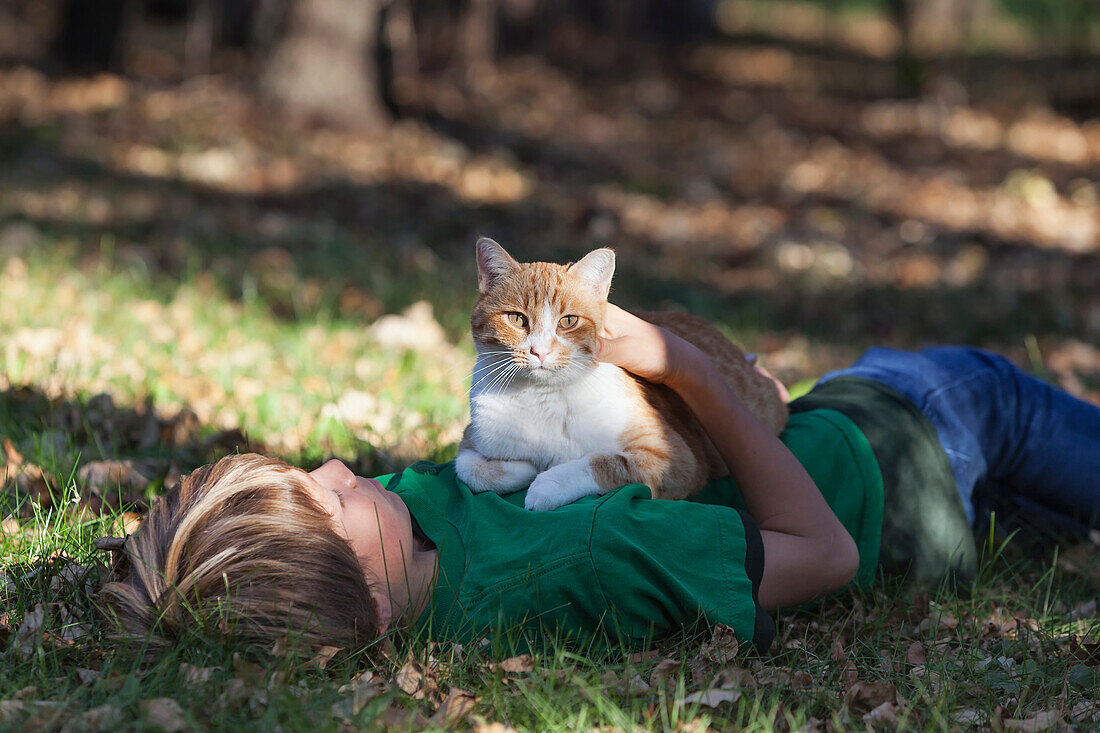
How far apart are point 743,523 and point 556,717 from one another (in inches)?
26.2

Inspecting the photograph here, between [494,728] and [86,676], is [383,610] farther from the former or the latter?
[86,676]

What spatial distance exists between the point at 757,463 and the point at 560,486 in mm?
538

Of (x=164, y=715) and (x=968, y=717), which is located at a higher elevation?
(x=164, y=715)

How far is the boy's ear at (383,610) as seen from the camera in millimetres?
2340

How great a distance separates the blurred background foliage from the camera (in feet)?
14.6

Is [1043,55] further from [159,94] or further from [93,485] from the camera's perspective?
[93,485]

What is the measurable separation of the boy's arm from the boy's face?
27.3 inches

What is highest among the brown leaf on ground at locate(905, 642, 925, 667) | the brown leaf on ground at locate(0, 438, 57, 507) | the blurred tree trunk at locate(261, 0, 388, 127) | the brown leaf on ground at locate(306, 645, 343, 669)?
the blurred tree trunk at locate(261, 0, 388, 127)

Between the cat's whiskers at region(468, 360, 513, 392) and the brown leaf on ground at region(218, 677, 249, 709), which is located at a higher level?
the cat's whiskers at region(468, 360, 513, 392)

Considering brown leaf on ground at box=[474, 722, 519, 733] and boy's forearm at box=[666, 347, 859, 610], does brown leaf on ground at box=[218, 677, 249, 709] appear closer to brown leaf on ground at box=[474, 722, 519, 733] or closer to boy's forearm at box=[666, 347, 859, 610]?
brown leaf on ground at box=[474, 722, 519, 733]

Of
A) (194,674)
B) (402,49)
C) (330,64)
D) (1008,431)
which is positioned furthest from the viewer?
(402,49)

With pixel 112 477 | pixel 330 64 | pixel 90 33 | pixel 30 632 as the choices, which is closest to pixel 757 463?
pixel 30 632

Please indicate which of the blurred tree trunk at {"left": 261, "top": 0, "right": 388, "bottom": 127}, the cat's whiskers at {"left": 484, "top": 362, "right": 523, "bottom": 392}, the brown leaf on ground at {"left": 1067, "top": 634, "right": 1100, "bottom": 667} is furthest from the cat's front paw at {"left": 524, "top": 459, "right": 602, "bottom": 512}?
the blurred tree trunk at {"left": 261, "top": 0, "right": 388, "bottom": 127}

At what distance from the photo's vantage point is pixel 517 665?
7.30ft
